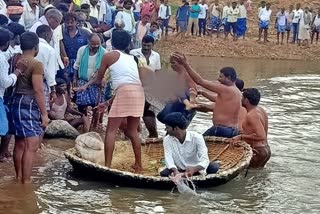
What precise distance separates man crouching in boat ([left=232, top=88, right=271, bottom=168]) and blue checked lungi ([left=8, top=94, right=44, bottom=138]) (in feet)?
9.31

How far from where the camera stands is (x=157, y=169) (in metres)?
9.41

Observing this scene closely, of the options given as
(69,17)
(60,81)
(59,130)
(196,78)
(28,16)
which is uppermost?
(69,17)

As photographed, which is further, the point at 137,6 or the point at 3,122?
the point at 137,6

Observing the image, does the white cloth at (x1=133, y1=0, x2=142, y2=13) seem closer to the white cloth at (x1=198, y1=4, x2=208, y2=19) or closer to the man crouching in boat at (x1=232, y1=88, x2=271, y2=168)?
the white cloth at (x1=198, y1=4, x2=208, y2=19)

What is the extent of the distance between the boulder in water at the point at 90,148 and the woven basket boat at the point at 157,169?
0.29ft

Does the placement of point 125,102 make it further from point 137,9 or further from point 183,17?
point 183,17

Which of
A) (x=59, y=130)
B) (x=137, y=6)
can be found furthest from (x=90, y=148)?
(x=137, y=6)

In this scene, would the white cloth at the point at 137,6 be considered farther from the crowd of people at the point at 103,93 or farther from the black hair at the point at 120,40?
the black hair at the point at 120,40

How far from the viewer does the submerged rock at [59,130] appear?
1101 centimetres

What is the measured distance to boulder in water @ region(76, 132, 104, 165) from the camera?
29.7 ft

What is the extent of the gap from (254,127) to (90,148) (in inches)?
86.1

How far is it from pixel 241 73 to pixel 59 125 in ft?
39.9

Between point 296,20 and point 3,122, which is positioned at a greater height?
point 3,122

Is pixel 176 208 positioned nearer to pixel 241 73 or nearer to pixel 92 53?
pixel 92 53
